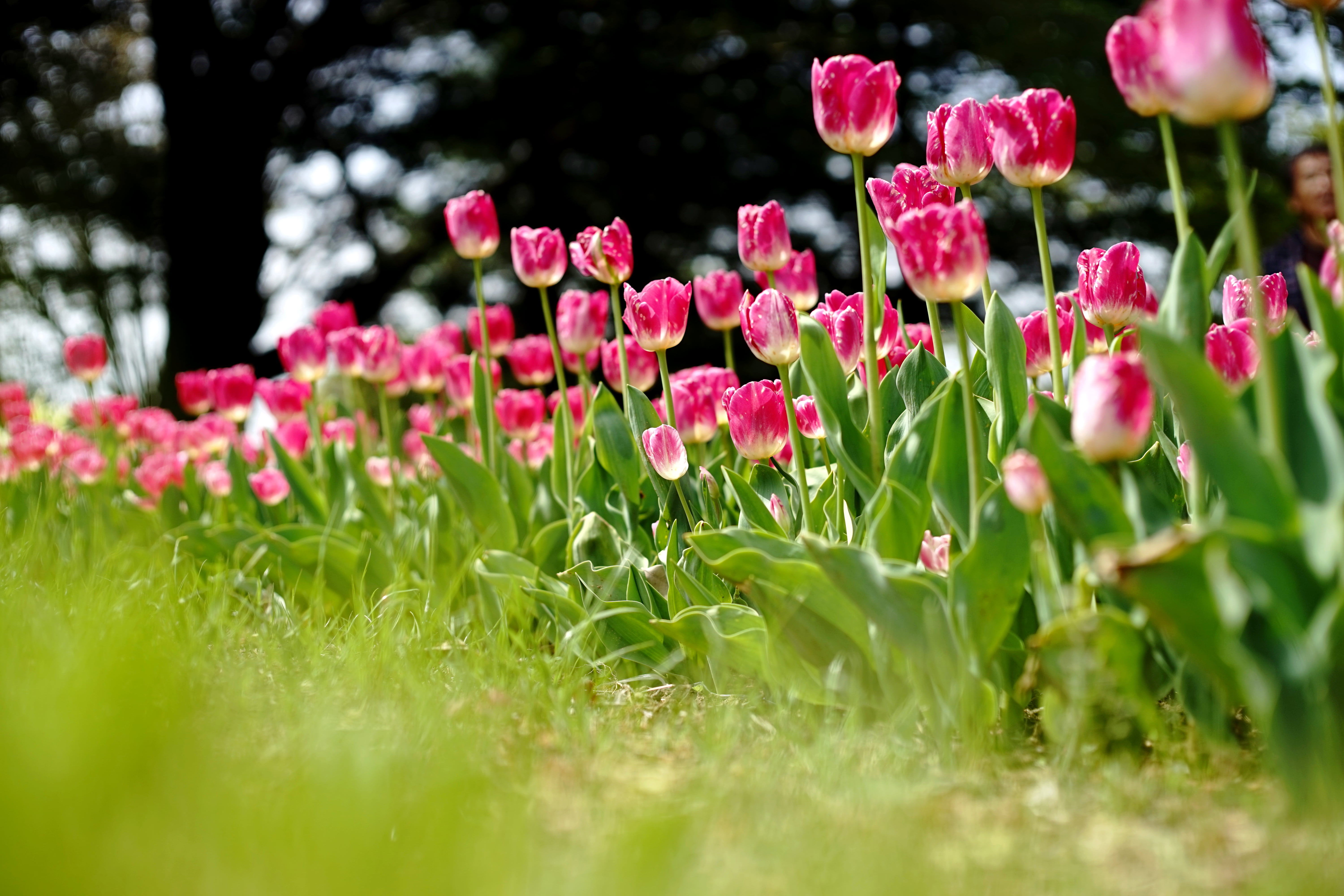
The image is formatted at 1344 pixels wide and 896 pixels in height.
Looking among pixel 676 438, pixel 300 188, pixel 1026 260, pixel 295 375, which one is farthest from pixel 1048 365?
pixel 300 188

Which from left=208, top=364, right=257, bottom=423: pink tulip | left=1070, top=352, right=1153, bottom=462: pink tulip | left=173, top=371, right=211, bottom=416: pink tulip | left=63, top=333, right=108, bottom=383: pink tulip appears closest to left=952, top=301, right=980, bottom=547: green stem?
left=1070, top=352, right=1153, bottom=462: pink tulip

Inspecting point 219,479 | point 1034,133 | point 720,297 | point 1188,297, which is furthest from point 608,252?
point 219,479

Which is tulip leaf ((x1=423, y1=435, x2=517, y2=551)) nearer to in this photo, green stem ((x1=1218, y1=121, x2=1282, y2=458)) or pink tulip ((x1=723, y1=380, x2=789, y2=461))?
pink tulip ((x1=723, y1=380, x2=789, y2=461))

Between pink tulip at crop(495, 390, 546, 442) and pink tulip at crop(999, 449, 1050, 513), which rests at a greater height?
pink tulip at crop(999, 449, 1050, 513)

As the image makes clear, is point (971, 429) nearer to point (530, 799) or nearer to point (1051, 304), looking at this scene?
point (1051, 304)

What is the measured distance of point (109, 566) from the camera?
2574mm

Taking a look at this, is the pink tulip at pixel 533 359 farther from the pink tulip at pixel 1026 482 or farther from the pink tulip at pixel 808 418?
the pink tulip at pixel 1026 482

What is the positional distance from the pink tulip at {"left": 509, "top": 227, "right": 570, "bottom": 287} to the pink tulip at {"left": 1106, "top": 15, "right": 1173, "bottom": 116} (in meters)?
1.13

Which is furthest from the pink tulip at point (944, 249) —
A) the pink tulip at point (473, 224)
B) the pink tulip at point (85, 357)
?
the pink tulip at point (85, 357)

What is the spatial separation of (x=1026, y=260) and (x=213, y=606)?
885cm

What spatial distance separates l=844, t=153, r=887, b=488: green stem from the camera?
1503 millimetres

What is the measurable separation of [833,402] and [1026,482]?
52 cm

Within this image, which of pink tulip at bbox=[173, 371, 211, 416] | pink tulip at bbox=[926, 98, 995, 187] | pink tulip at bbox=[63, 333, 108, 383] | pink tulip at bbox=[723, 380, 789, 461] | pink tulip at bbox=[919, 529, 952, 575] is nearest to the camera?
pink tulip at bbox=[919, 529, 952, 575]

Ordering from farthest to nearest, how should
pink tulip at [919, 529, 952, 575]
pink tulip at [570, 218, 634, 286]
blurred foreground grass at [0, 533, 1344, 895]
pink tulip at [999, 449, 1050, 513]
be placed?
pink tulip at [570, 218, 634, 286] < pink tulip at [919, 529, 952, 575] < pink tulip at [999, 449, 1050, 513] < blurred foreground grass at [0, 533, 1344, 895]
